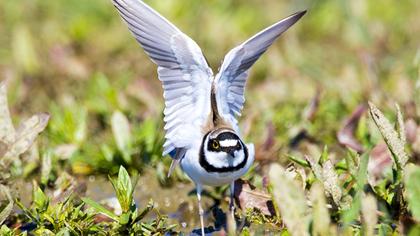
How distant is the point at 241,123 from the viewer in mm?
5375

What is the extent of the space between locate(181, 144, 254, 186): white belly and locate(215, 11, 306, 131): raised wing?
11.4 inches

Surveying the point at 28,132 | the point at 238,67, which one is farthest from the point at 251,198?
the point at 28,132

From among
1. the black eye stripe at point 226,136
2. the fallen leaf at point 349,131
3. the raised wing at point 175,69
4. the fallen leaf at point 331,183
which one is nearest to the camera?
the fallen leaf at point 331,183

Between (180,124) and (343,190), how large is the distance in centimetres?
82

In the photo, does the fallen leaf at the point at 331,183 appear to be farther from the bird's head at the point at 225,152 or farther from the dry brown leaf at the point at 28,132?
the dry brown leaf at the point at 28,132

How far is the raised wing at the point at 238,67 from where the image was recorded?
3.87 m

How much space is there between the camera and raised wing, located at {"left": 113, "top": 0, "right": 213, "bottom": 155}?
12.5 feet

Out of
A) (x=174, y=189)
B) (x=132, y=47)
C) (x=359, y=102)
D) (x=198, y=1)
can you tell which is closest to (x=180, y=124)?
(x=174, y=189)

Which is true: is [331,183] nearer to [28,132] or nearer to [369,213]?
[369,213]

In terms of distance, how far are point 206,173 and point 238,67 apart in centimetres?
55

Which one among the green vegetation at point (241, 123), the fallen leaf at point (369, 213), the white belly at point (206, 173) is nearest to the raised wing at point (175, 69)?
the white belly at point (206, 173)

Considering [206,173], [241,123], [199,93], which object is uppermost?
[199,93]

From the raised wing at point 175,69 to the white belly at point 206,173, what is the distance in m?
0.11

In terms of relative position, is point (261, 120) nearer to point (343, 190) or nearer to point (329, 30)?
point (343, 190)
